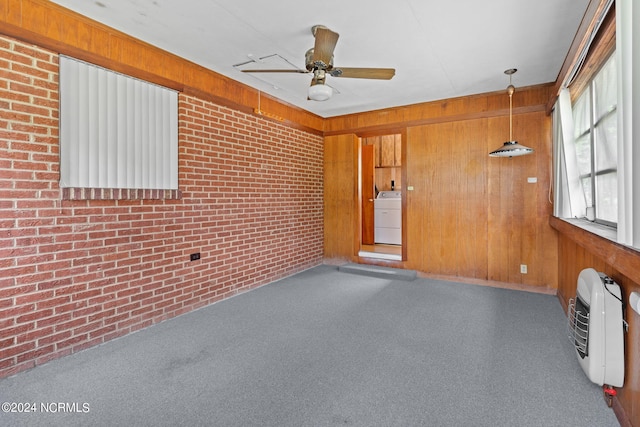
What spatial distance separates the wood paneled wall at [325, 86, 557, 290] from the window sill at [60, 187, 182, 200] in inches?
138

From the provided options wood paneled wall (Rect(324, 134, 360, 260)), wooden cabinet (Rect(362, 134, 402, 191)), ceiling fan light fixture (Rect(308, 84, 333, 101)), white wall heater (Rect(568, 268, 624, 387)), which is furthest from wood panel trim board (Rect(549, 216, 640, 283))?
wooden cabinet (Rect(362, 134, 402, 191))

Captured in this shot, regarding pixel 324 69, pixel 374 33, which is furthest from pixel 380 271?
pixel 374 33

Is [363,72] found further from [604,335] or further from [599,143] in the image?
[604,335]

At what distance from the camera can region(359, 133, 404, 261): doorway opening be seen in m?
6.70

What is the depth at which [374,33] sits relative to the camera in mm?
2836

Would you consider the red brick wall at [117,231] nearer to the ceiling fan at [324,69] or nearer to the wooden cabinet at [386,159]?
the ceiling fan at [324,69]

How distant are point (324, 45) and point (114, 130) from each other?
1998 millimetres

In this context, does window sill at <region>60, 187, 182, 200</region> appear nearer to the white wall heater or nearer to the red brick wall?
the red brick wall

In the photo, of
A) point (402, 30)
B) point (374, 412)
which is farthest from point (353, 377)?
point (402, 30)

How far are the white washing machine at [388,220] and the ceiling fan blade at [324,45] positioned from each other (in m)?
4.42

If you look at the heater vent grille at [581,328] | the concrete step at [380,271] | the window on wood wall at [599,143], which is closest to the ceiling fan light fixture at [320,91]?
the window on wood wall at [599,143]

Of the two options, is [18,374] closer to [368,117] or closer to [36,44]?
[36,44]

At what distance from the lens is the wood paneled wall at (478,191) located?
4.13 metres

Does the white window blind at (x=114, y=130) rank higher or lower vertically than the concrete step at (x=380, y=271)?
higher
